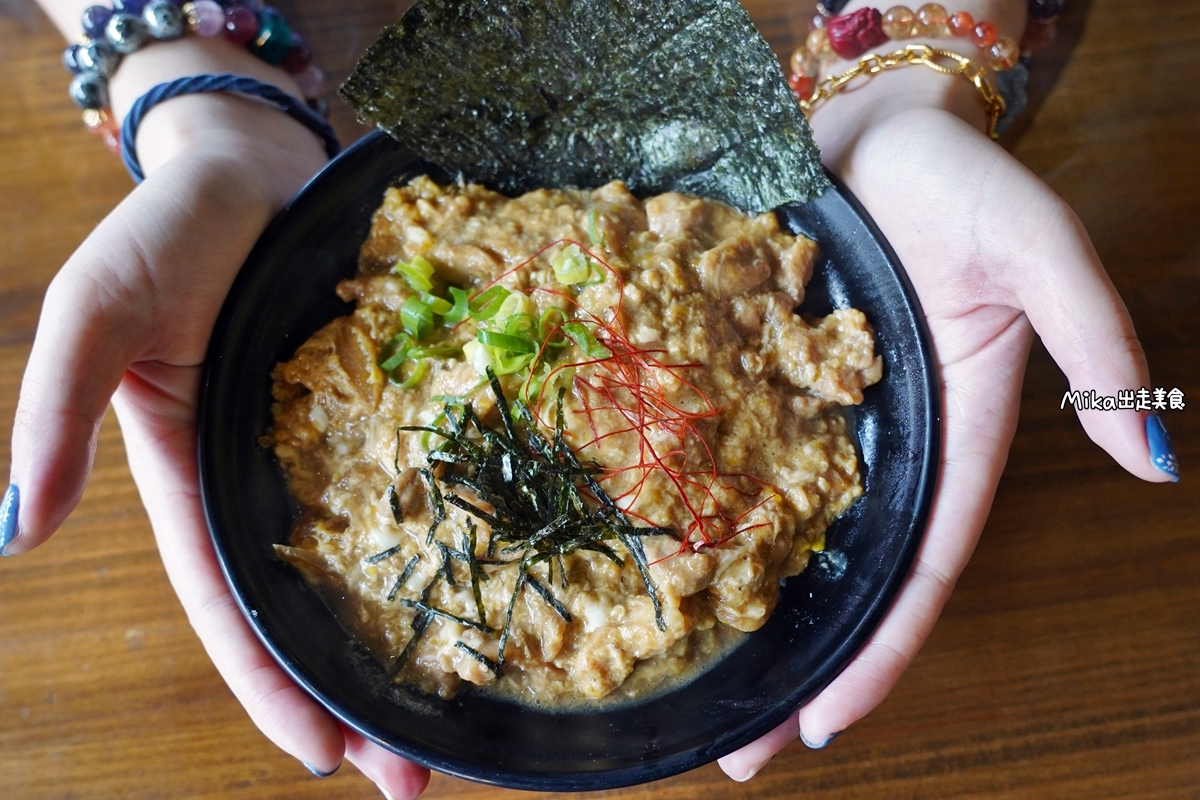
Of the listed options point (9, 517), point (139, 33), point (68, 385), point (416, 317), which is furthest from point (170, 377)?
point (139, 33)

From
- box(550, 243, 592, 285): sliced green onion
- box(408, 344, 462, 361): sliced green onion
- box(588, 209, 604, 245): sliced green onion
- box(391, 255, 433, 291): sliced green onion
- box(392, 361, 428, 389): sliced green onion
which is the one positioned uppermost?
box(588, 209, 604, 245): sliced green onion

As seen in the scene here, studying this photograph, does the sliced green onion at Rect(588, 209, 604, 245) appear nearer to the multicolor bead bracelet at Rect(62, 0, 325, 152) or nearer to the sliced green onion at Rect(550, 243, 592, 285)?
the sliced green onion at Rect(550, 243, 592, 285)

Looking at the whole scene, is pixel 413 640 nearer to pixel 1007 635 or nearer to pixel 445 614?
pixel 445 614

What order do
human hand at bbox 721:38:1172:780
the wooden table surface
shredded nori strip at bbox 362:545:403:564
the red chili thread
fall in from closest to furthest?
human hand at bbox 721:38:1172:780
the red chili thread
shredded nori strip at bbox 362:545:403:564
the wooden table surface

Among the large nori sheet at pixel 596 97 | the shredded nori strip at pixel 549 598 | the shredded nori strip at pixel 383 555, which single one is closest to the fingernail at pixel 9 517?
the shredded nori strip at pixel 383 555

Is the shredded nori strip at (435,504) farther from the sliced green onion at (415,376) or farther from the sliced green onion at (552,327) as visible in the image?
the sliced green onion at (552,327)

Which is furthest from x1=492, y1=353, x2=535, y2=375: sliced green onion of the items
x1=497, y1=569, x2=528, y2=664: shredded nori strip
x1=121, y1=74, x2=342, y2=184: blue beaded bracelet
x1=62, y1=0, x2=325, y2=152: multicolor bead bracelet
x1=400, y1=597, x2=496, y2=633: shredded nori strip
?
x1=62, y1=0, x2=325, y2=152: multicolor bead bracelet
